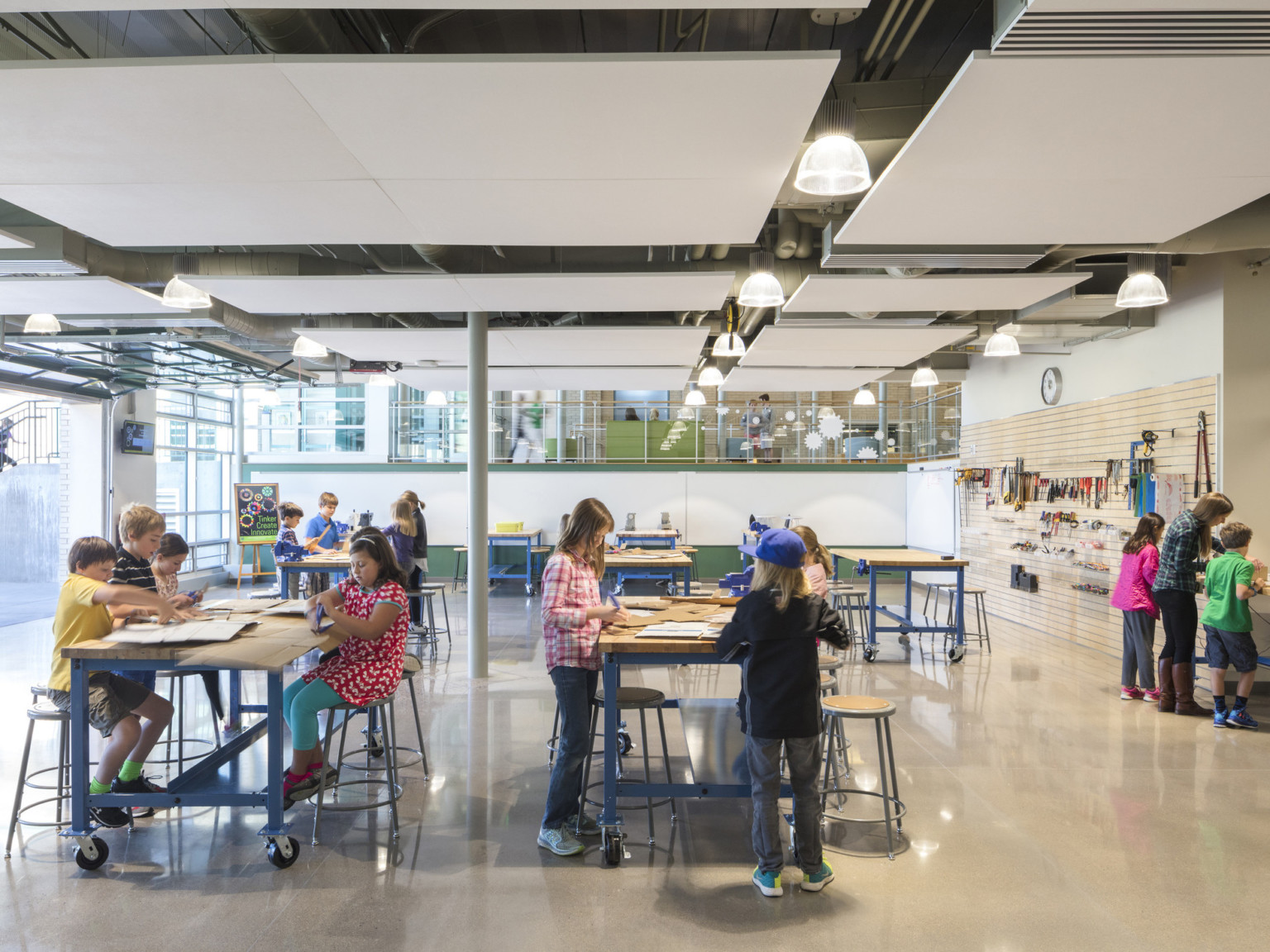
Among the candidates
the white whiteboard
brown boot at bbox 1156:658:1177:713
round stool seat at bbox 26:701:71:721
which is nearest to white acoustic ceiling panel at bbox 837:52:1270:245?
brown boot at bbox 1156:658:1177:713

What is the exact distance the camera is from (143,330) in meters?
9.71

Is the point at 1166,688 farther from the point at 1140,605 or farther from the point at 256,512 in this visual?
the point at 256,512

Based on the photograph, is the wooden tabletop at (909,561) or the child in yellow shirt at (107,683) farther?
the wooden tabletop at (909,561)

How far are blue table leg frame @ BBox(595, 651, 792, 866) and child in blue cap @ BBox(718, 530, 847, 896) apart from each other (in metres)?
0.36

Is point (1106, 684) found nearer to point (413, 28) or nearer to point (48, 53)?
point (413, 28)

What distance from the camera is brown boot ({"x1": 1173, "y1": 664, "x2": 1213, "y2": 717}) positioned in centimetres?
637

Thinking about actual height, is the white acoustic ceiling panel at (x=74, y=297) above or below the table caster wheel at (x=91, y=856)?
above

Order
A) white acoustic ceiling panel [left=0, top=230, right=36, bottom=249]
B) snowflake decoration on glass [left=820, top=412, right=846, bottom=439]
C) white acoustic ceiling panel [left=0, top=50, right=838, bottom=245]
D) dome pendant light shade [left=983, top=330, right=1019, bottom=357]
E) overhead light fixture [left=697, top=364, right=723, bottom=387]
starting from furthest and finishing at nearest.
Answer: snowflake decoration on glass [left=820, top=412, right=846, bottom=439]
overhead light fixture [left=697, top=364, right=723, bottom=387]
dome pendant light shade [left=983, top=330, right=1019, bottom=357]
white acoustic ceiling panel [left=0, top=230, right=36, bottom=249]
white acoustic ceiling panel [left=0, top=50, right=838, bottom=245]

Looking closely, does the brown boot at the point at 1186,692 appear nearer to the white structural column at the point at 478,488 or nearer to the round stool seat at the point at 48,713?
the white structural column at the point at 478,488

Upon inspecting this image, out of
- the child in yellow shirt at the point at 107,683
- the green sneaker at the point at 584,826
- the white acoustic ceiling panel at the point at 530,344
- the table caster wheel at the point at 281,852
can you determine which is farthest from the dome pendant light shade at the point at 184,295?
the green sneaker at the point at 584,826

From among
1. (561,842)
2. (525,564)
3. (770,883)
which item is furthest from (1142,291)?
(525,564)

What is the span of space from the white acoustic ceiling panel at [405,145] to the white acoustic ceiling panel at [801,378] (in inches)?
222

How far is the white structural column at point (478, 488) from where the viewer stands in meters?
7.53

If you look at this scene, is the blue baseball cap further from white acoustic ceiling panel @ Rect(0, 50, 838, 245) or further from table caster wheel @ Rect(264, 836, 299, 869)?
table caster wheel @ Rect(264, 836, 299, 869)
